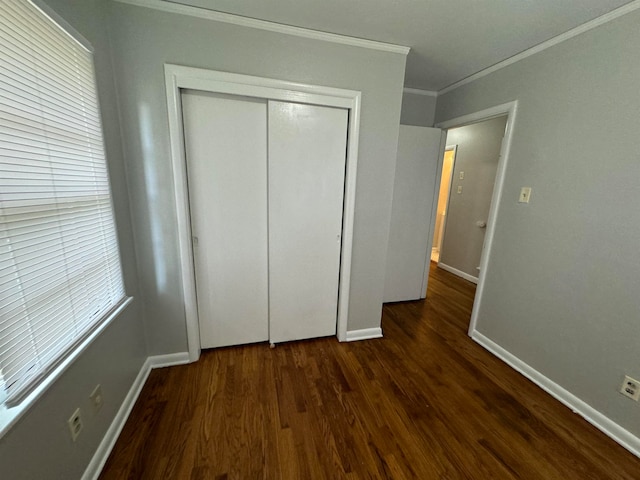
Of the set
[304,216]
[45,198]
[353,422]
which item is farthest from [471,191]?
[45,198]

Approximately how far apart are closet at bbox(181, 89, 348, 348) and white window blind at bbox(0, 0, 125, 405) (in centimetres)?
57

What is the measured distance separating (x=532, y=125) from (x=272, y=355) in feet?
8.79

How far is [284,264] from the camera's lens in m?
2.02

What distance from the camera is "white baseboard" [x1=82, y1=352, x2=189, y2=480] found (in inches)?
46.2

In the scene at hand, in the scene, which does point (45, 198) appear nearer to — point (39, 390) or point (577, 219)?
point (39, 390)

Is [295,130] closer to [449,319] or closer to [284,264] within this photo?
[284,264]

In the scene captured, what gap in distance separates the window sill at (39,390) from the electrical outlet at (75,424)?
0.24 meters

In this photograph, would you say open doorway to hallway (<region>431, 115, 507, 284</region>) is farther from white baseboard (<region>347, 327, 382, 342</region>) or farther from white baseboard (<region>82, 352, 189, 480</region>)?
white baseboard (<region>82, 352, 189, 480</region>)

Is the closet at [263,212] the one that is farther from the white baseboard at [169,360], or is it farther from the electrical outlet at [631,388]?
the electrical outlet at [631,388]

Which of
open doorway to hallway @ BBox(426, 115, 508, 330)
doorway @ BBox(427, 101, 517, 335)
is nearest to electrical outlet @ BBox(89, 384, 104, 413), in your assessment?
doorway @ BBox(427, 101, 517, 335)

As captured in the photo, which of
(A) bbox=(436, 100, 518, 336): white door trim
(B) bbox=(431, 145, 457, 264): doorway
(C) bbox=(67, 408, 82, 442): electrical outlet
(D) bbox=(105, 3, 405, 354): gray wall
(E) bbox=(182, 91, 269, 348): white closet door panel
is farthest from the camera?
(B) bbox=(431, 145, 457, 264): doorway

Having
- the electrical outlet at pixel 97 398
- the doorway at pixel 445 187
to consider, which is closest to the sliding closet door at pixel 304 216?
the electrical outlet at pixel 97 398

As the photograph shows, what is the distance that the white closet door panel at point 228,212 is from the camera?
171 cm

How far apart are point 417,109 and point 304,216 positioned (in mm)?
1982
